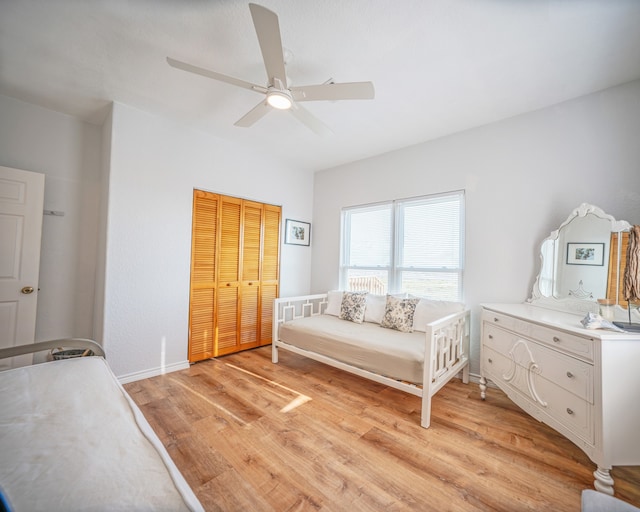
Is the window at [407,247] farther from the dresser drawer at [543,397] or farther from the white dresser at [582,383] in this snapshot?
the white dresser at [582,383]

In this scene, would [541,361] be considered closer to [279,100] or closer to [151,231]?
[279,100]

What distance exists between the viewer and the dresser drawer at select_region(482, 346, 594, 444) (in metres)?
1.45

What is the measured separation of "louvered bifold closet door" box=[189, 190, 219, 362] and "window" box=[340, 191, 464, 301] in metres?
1.81

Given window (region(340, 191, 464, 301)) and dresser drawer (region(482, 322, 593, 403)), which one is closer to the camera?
dresser drawer (region(482, 322, 593, 403))

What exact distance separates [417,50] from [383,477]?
8.77ft

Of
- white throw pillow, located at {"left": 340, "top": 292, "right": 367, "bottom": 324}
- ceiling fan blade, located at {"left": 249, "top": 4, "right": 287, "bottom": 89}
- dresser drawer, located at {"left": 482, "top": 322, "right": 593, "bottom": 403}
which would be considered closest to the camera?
ceiling fan blade, located at {"left": 249, "top": 4, "right": 287, "bottom": 89}

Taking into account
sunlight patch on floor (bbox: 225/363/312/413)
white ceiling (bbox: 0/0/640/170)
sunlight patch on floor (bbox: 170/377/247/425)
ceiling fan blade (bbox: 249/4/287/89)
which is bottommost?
A: sunlight patch on floor (bbox: 170/377/247/425)

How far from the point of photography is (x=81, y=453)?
2.68ft

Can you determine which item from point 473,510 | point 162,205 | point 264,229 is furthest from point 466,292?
point 162,205

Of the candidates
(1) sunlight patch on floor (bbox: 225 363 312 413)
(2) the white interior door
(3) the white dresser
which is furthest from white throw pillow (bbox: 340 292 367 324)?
(2) the white interior door

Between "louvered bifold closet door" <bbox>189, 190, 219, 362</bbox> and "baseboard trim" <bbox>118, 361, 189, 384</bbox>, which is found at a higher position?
"louvered bifold closet door" <bbox>189, 190, 219, 362</bbox>

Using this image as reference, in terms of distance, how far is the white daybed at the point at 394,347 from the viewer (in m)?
2.04

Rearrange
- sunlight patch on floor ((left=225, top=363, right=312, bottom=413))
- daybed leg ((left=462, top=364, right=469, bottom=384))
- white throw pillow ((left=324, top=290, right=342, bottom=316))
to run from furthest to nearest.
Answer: white throw pillow ((left=324, top=290, right=342, bottom=316)) < daybed leg ((left=462, top=364, right=469, bottom=384)) < sunlight patch on floor ((left=225, top=363, right=312, bottom=413))

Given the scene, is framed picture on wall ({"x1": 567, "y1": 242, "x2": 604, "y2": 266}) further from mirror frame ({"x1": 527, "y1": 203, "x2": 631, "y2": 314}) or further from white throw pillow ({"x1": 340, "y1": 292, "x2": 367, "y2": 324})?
white throw pillow ({"x1": 340, "y1": 292, "x2": 367, "y2": 324})
